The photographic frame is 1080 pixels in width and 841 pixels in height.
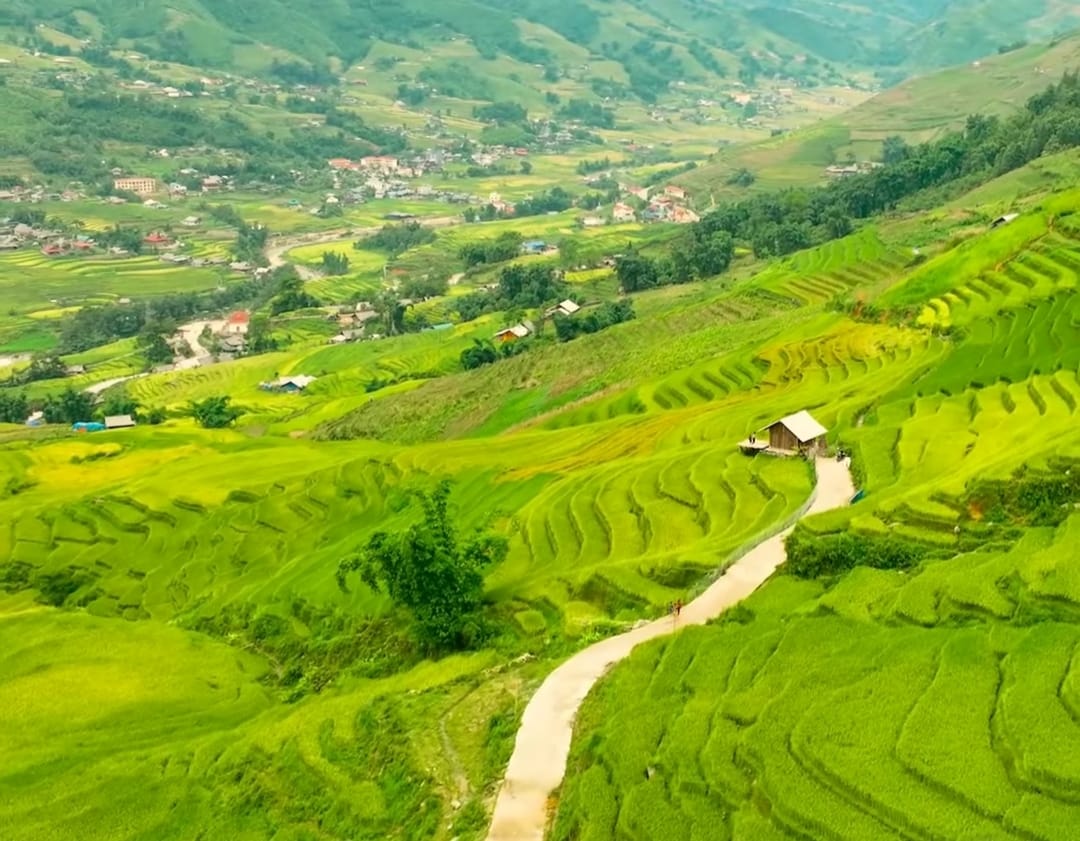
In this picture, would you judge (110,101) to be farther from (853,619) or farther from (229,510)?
(853,619)

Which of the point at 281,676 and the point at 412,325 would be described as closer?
the point at 281,676

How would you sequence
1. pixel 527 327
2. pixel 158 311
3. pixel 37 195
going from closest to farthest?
pixel 527 327 < pixel 158 311 < pixel 37 195

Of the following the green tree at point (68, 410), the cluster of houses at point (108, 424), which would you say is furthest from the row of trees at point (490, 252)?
the cluster of houses at point (108, 424)

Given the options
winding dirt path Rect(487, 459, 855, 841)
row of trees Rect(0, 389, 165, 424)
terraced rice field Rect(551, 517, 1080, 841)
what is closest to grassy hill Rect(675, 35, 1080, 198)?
row of trees Rect(0, 389, 165, 424)

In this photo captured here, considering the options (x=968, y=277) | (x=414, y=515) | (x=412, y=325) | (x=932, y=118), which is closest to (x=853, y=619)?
(x=414, y=515)

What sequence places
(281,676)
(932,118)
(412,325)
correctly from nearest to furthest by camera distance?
(281,676), (412,325), (932,118)

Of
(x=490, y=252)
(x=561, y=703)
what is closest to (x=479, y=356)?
(x=490, y=252)

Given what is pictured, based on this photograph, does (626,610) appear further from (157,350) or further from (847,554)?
(157,350)
